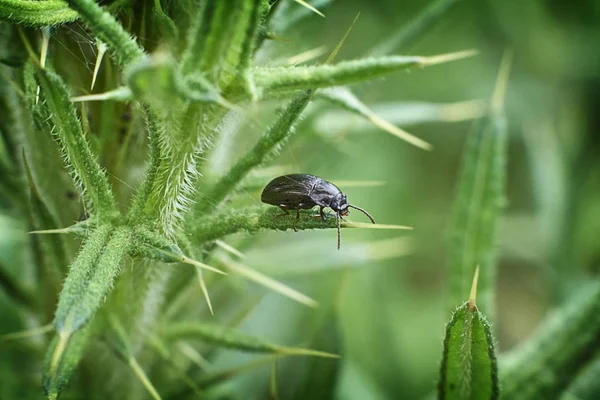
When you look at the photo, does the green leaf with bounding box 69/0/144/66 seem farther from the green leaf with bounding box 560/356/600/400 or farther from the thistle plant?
the green leaf with bounding box 560/356/600/400

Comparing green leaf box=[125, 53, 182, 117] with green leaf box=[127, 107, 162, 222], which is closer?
green leaf box=[125, 53, 182, 117]

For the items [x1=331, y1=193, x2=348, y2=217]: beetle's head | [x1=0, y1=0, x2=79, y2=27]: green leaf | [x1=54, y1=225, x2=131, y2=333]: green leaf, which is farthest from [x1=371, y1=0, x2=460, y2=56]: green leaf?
[x1=54, y1=225, x2=131, y2=333]: green leaf

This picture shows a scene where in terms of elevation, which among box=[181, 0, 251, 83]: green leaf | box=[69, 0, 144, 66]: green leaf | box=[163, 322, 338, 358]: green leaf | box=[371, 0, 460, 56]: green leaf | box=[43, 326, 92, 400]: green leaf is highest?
box=[371, 0, 460, 56]: green leaf

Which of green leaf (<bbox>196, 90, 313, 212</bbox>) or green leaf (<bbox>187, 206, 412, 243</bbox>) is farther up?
green leaf (<bbox>196, 90, 313, 212</bbox>)

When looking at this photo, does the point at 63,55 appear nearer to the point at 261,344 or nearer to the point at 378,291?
the point at 261,344

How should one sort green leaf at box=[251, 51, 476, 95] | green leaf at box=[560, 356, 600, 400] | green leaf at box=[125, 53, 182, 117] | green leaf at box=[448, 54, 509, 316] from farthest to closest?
green leaf at box=[448, 54, 509, 316], green leaf at box=[560, 356, 600, 400], green leaf at box=[251, 51, 476, 95], green leaf at box=[125, 53, 182, 117]

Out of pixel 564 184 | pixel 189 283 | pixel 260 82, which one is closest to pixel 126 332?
pixel 189 283

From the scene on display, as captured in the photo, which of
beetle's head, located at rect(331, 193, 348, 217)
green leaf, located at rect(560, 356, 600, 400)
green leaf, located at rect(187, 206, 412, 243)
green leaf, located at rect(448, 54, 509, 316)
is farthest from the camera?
green leaf, located at rect(448, 54, 509, 316)

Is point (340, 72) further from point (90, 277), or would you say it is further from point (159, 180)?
point (90, 277)
